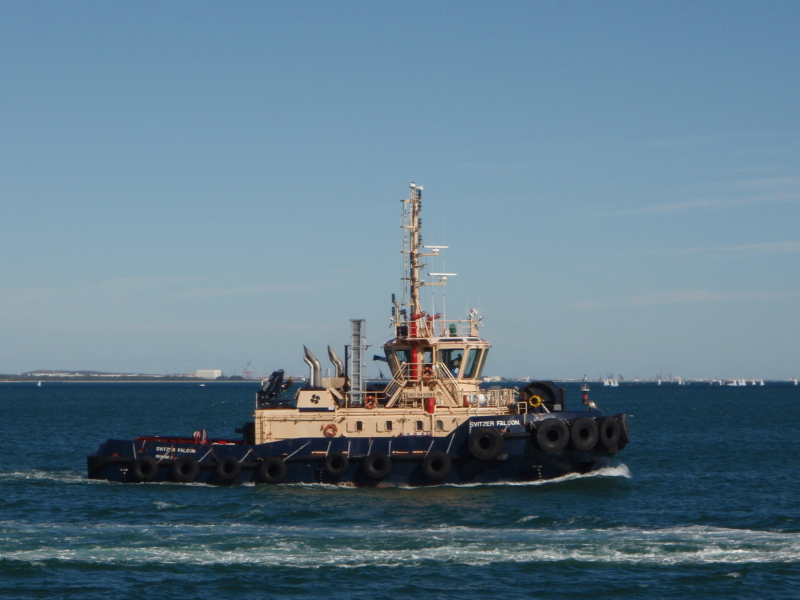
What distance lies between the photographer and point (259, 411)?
25922mm

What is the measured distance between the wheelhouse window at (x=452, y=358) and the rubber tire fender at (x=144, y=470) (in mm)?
7831

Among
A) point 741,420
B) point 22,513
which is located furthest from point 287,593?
point 741,420

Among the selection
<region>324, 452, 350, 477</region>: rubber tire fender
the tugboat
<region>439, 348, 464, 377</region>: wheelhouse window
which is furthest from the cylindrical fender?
<region>324, 452, 350, 477</region>: rubber tire fender

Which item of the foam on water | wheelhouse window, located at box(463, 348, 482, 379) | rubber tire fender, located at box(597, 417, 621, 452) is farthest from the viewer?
wheelhouse window, located at box(463, 348, 482, 379)

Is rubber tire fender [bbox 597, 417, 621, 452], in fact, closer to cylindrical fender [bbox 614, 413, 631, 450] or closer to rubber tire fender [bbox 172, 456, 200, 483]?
cylindrical fender [bbox 614, 413, 631, 450]

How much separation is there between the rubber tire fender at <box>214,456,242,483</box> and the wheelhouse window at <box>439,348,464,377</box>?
5.81 metres

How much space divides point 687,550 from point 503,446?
7.34 m

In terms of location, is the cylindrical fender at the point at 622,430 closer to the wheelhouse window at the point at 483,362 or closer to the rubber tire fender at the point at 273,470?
the wheelhouse window at the point at 483,362

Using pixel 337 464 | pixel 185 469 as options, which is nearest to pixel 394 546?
pixel 337 464

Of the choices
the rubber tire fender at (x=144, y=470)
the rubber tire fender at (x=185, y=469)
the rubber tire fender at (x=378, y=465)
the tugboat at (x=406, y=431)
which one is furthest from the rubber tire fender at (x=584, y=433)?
the rubber tire fender at (x=144, y=470)

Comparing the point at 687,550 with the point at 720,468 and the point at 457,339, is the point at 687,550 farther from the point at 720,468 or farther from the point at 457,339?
the point at 720,468

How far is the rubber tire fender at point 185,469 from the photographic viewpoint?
25812 millimetres

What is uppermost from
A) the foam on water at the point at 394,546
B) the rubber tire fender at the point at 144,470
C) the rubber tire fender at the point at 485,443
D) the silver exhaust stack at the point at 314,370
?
the silver exhaust stack at the point at 314,370

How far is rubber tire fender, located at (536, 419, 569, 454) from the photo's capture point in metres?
24.9
